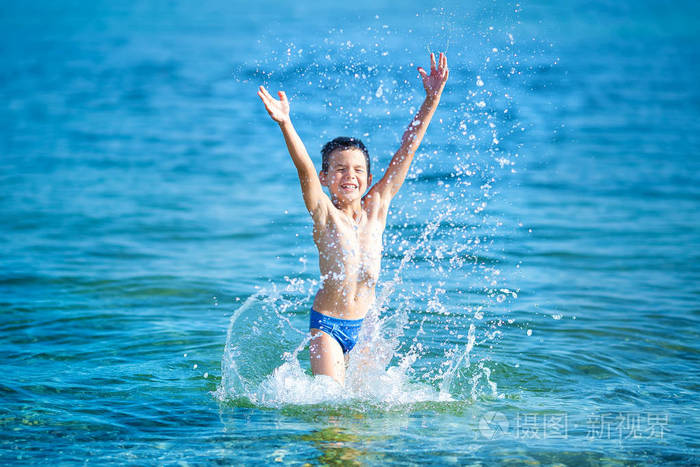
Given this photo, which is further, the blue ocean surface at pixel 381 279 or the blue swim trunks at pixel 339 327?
the blue swim trunks at pixel 339 327

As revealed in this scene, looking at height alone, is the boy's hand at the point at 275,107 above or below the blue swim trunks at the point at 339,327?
above

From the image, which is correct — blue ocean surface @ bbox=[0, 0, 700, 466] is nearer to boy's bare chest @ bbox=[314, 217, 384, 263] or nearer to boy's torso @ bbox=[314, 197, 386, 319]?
boy's torso @ bbox=[314, 197, 386, 319]

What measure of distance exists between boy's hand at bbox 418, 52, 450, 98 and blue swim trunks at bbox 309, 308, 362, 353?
1552mm

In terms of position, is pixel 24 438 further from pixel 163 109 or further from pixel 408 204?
pixel 163 109

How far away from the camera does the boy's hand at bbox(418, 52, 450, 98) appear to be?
535 centimetres


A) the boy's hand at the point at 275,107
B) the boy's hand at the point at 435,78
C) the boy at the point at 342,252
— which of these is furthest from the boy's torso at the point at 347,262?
the boy's hand at the point at 435,78

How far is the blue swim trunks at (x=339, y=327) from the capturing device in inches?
201

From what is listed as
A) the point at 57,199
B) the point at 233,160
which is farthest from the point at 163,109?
the point at 57,199

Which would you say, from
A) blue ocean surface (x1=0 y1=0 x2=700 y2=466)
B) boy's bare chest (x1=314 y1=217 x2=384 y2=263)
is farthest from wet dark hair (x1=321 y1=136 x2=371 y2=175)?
blue ocean surface (x1=0 y1=0 x2=700 y2=466)

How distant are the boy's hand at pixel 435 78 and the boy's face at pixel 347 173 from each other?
2.20ft

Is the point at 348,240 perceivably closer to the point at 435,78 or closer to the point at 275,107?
the point at 275,107

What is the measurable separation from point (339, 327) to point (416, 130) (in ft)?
4.49

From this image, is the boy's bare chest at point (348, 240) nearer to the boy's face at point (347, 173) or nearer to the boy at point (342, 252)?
the boy at point (342, 252)

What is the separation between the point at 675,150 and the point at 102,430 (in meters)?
14.0
